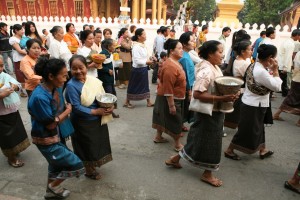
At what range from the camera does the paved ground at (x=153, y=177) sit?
117 inches

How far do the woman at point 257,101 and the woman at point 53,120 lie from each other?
2244 mm

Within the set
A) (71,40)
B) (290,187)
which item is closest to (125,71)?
(71,40)

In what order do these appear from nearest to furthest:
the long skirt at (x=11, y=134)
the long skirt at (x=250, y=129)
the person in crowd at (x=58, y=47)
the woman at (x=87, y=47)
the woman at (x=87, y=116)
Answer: the woman at (x=87, y=116), the long skirt at (x=11, y=134), the long skirt at (x=250, y=129), the woman at (x=87, y=47), the person in crowd at (x=58, y=47)

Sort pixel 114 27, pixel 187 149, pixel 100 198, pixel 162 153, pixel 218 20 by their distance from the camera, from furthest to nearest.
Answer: pixel 114 27 → pixel 218 20 → pixel 162 153 → pixel 187 149 → pixel 100 198

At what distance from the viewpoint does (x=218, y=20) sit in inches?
433

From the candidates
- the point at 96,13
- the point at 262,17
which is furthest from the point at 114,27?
the point at 262,17

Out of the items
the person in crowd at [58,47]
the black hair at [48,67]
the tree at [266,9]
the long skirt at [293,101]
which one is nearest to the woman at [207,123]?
the black hair at [48,67]

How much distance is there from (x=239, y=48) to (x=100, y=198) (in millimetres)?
2990

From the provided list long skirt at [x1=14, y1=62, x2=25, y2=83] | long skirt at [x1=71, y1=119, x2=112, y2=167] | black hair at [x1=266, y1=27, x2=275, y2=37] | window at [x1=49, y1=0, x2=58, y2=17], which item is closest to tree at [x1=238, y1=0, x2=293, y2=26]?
A: window at [x1=49, y1=0, x2=58, y2=17]

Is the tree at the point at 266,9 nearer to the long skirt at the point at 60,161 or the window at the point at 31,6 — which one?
the window at the point at 31,6

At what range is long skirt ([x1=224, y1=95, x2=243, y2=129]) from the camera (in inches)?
181

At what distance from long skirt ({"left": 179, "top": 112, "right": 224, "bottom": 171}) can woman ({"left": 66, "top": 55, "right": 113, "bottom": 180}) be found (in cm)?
103

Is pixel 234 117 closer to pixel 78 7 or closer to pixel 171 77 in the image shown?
pixel 171 77

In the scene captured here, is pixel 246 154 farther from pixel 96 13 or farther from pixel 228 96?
pixel 96 13
